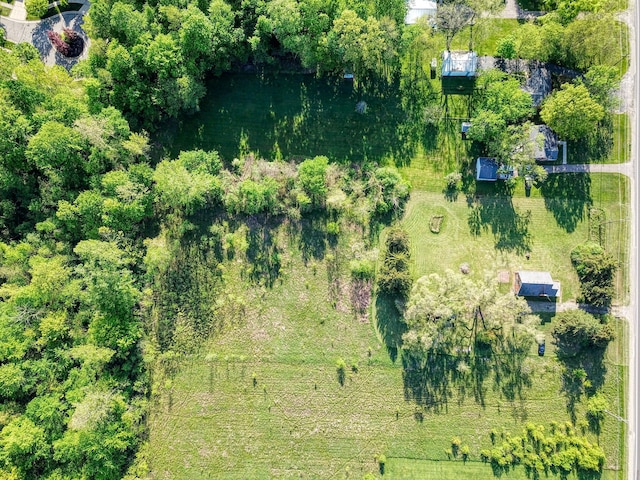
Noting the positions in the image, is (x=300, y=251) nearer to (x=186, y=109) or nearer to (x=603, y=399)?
(x=186, y=109)

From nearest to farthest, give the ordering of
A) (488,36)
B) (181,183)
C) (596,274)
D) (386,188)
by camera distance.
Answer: (181,183), (596,274), (386,188), (488,36)

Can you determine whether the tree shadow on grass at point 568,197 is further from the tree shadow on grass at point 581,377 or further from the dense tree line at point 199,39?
the dense tree line at point 199,39

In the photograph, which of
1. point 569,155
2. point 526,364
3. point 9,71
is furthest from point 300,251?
point 9,71

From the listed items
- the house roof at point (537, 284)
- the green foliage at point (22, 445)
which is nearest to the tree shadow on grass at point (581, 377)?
the house roof at point (537, 284)

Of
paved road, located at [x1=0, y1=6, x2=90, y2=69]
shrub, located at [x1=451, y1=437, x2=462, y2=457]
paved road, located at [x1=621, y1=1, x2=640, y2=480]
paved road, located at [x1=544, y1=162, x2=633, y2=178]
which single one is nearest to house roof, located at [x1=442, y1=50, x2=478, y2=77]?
paved road, located at [x1=544, y1=162, x2=633, y2=178]

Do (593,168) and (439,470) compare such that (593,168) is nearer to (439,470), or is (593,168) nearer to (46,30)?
(439,470)

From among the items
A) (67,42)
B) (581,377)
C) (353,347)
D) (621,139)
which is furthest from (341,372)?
(67,42)

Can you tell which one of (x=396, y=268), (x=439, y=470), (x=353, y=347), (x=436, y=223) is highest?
(x=436, y=223)
